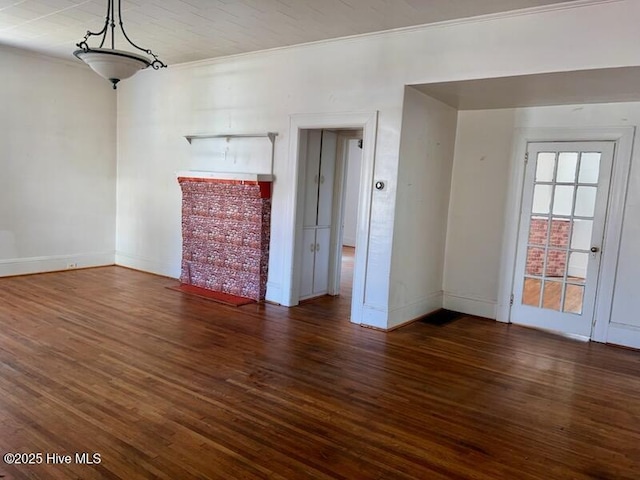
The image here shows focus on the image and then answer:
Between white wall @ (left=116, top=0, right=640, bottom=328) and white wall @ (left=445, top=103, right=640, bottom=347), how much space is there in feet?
0.38

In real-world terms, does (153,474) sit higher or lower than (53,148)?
lower

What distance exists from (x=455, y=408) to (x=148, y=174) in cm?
557

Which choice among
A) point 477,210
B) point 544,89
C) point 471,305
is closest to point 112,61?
point 544,89

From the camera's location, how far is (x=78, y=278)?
21.2ft

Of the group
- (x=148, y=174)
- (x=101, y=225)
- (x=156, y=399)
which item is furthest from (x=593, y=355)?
(x=101, y=225)

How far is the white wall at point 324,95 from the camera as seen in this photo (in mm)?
3740

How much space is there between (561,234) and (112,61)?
4.54m

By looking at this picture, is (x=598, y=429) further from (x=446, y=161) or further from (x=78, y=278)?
(x=78, y=278)

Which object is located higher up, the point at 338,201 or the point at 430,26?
the point at 430,26

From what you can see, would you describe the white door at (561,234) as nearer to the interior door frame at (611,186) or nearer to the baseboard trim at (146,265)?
the interior door frame at (611,186)

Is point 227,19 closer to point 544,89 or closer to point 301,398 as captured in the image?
point 544,89

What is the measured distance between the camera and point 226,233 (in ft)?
19.3

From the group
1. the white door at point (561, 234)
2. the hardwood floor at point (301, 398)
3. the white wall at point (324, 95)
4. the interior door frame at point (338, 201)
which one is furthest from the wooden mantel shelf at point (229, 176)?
the white door at point (561, 234)

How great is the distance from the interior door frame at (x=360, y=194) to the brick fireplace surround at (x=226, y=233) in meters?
0.37
